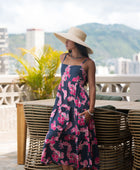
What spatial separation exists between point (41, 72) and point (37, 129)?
2827 millimetres

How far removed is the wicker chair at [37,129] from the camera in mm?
4117

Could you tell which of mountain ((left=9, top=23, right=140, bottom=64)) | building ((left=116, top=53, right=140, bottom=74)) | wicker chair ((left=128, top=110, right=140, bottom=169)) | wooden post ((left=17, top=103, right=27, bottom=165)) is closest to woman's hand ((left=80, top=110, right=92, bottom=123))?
wicker chair ((left=128, top=110, right=140, bottom=169))

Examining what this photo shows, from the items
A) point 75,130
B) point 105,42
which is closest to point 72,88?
point 75,130

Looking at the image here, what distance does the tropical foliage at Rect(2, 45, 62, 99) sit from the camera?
6879 mm

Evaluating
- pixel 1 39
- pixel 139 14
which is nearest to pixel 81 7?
pixel 139 14

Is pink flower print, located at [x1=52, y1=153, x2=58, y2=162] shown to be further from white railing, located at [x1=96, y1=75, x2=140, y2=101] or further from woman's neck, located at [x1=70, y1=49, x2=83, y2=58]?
white railing, located at [x1=96, y1=75, x2=140, y2=101]

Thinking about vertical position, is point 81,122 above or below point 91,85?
below

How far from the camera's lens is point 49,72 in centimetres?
702

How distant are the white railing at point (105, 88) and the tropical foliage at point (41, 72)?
17 centimetres

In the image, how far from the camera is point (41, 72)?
6.91 meters

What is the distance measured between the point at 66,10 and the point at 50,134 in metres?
74.5

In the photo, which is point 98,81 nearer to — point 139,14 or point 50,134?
point 50,134

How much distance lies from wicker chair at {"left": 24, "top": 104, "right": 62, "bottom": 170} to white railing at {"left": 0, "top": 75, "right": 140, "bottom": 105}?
2742 mm

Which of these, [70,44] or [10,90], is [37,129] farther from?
[10,90]
